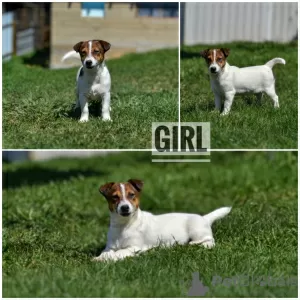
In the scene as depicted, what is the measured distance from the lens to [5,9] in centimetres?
691

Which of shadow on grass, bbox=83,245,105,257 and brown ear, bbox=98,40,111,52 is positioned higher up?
brown ear, bbox=98,40,111,52

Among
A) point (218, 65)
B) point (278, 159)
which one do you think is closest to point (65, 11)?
point (218, 65)

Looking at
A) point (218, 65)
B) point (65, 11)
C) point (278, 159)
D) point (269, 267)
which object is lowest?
point (269, 267)

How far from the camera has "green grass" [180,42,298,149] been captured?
649 centimetres

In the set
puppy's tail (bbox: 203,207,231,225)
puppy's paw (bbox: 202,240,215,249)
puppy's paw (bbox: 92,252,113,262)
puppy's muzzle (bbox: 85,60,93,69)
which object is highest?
puppy's muzzle (bbox: 85,60,93,69)

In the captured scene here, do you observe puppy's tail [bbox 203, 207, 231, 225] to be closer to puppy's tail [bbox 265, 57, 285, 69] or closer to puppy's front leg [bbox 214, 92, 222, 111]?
puppy's front leg [bbox 214, 92, 222, 111]

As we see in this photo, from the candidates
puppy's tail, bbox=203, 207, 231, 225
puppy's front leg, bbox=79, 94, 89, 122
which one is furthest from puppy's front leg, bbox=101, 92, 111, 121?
puppy's tail, bbox=203, 207, 231, 225

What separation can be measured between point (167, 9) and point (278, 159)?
514 centimetres

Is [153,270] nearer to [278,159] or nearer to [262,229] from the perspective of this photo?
[262,229]

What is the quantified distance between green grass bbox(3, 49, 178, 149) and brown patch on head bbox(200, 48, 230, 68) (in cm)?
45
